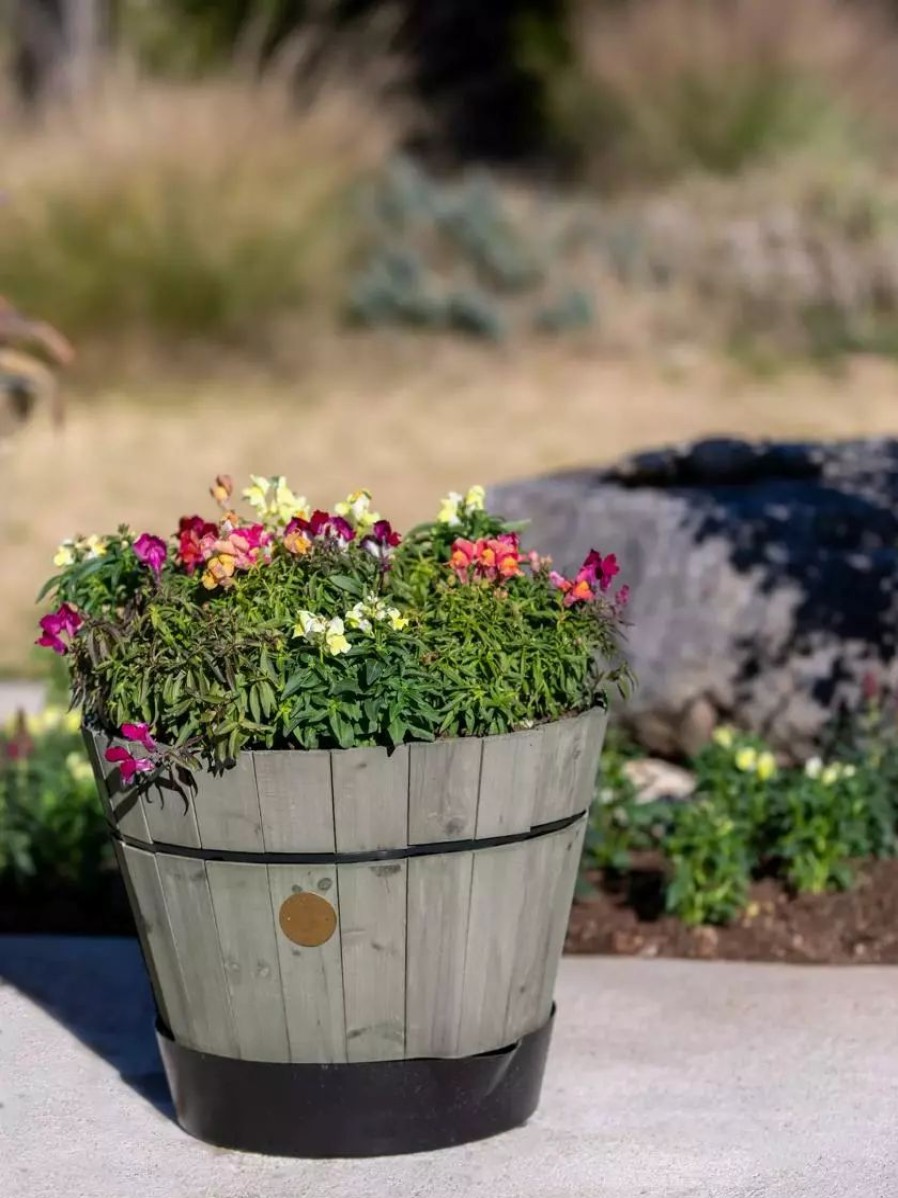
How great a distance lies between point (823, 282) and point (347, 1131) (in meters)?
9.62

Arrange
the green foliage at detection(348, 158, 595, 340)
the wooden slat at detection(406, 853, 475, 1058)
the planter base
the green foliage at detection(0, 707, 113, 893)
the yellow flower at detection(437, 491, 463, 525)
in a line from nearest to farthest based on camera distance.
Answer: the wooden slat at detection(406, 853, 475, 1058) → the planter base → the yellow flower at detection(437, 491, 463, 525) → the green foliage at detection(0, 707, 113, 893) → the green foliage at detection(348, 158, 595, 340)

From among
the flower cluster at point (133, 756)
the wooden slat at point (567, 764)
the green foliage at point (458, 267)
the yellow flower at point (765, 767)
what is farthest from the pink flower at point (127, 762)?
the green foliage at point (458, 267)

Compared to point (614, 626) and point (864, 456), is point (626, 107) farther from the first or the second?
point (614, 626)

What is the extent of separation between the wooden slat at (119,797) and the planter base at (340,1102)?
0.42 metres

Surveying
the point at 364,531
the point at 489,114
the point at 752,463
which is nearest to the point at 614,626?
the point at 364,531

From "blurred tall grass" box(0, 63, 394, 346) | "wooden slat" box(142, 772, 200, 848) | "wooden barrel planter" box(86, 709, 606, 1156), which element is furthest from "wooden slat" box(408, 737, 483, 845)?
"blurred tall grass" box(0, 63, 394, 346)

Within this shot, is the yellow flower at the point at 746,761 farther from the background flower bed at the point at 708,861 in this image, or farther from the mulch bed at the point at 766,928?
the mulch bed at the point at 766,928

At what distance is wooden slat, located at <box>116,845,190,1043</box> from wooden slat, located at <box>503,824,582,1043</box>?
0.56 m

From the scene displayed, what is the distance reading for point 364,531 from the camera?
3.34 metres

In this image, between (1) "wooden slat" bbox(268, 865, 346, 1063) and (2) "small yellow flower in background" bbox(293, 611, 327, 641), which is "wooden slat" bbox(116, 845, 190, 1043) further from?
(2) "small yellow flower in background" bbox(293, 611, 327, 641)

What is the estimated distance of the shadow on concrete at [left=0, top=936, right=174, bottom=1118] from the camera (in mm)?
3418

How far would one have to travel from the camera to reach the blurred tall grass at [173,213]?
32.2ft

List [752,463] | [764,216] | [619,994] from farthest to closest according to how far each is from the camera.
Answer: [764,216] < [752,463] < [619,994]

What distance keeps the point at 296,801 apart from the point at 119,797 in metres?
0.32
